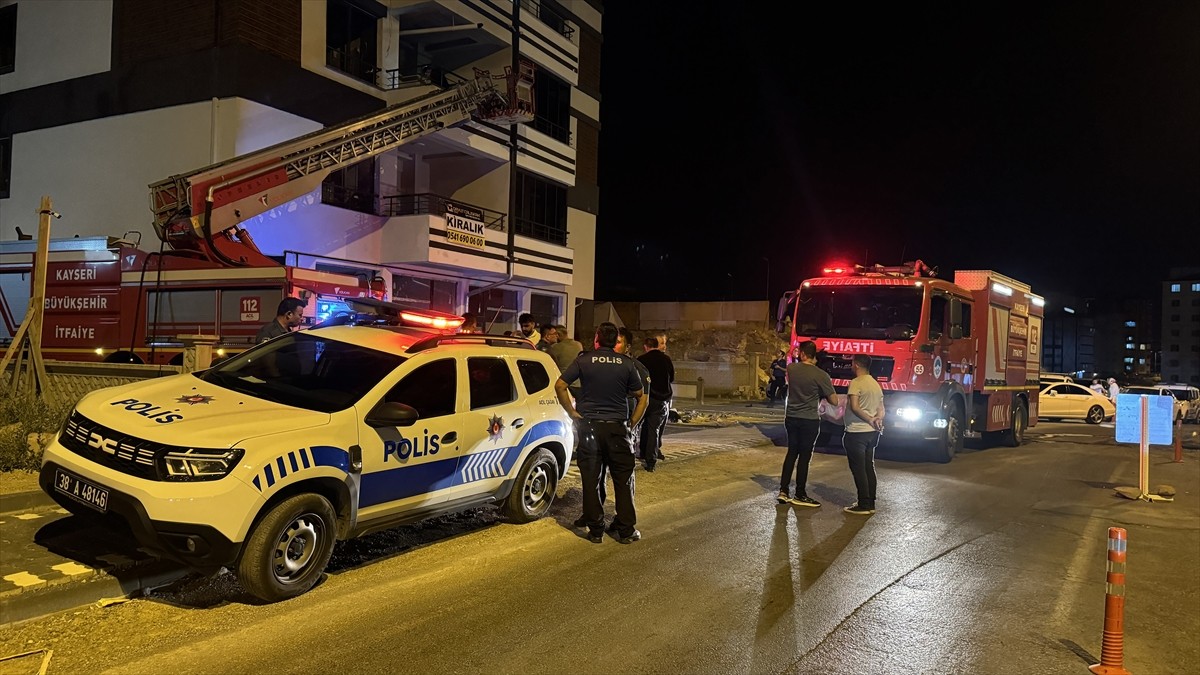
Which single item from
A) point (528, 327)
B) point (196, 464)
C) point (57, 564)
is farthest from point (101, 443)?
point (528, 327)

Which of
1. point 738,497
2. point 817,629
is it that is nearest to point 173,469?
point 817,629

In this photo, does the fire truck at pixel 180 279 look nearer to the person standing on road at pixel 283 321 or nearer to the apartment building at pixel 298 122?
the apartment building at pixel 298 122

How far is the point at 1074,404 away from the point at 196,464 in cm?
2908

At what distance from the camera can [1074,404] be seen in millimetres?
26438

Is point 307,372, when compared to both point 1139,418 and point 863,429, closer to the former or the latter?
point 863,429

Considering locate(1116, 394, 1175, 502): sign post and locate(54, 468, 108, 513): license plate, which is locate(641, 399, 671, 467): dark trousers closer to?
locate(1116, 394, 1175, 502): sign post

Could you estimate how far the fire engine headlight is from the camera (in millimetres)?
4438

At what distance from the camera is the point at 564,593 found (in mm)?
5332

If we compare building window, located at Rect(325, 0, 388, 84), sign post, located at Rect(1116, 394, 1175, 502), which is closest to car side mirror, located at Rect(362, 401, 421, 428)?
sign post, located at Rect(1116, 394, 1175, 502)

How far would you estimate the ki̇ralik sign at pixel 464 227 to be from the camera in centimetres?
2092

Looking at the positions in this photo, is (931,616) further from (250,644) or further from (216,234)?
(216,234)

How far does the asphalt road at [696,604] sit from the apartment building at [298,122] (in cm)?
933

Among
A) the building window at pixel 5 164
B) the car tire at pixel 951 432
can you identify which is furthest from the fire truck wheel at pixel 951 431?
the building window at pixel 5 164

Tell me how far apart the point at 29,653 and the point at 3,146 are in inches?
959
